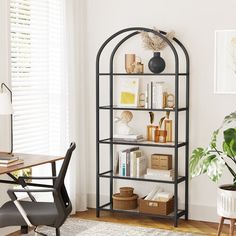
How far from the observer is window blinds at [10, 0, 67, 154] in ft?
17.0

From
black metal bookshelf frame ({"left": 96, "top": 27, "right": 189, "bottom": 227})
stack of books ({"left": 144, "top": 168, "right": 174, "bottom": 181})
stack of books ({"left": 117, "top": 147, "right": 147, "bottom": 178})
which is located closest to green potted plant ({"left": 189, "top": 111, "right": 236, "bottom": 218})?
black metal bookshelf frame ({"left": 96, "top": 27, "right": 189, "bottom": 227})

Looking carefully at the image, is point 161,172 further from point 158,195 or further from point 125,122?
point 125,122

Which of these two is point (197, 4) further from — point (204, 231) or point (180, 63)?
point (204, 231)

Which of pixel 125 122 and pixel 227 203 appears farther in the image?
pixel 125 122

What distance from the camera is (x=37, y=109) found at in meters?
5.49

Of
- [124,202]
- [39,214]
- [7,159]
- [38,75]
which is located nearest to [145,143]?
[124,202]

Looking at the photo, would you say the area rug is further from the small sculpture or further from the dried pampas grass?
the dried pampas grass

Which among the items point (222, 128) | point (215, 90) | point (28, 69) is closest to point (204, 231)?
point (222, 128)

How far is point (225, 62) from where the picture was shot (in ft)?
17.7

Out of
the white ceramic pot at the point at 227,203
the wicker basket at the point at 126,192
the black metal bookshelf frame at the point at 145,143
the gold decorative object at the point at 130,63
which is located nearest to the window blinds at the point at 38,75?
the black metal bookshelf frame at the point at 145,143

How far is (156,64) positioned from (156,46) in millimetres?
183

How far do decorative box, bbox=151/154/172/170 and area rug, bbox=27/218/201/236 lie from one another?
0.62 meters

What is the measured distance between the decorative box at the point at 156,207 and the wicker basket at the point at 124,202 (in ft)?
0.45

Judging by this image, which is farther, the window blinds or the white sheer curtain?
the white sheer curtain
